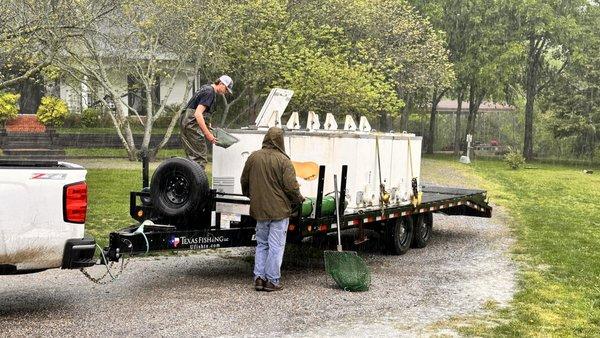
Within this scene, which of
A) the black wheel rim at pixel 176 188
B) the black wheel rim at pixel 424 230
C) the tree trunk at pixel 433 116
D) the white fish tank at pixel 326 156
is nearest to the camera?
the black wheel rim at pixel 176 188

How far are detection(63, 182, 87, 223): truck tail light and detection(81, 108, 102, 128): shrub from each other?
3048 cm

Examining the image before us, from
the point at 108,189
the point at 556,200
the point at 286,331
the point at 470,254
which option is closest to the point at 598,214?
the point at 556,200

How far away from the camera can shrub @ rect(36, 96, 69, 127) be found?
114ft

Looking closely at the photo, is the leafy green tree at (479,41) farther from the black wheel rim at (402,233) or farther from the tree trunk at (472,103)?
the black wheel rim at (402,233)

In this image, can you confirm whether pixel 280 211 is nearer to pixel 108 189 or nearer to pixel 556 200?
pixel 108 189

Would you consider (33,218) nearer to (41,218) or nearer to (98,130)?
(41,218)

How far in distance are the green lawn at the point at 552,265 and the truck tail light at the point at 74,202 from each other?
3785mm

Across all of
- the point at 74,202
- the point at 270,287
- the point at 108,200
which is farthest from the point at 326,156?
the point at 108,200

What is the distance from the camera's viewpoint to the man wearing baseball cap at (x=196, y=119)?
1028 centimetres

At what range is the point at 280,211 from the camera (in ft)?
30.7

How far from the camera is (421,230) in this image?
13.4 meters

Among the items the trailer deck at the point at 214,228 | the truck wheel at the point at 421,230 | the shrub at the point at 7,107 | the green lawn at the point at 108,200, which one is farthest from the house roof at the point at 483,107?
the trailer deck at the point at 214,228

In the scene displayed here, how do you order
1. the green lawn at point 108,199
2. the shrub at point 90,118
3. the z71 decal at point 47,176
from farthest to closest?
the shrub at point 90,118, the green lawn at point 108,199, the z71 decal at point 47,176

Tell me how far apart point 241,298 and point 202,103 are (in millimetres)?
2578
